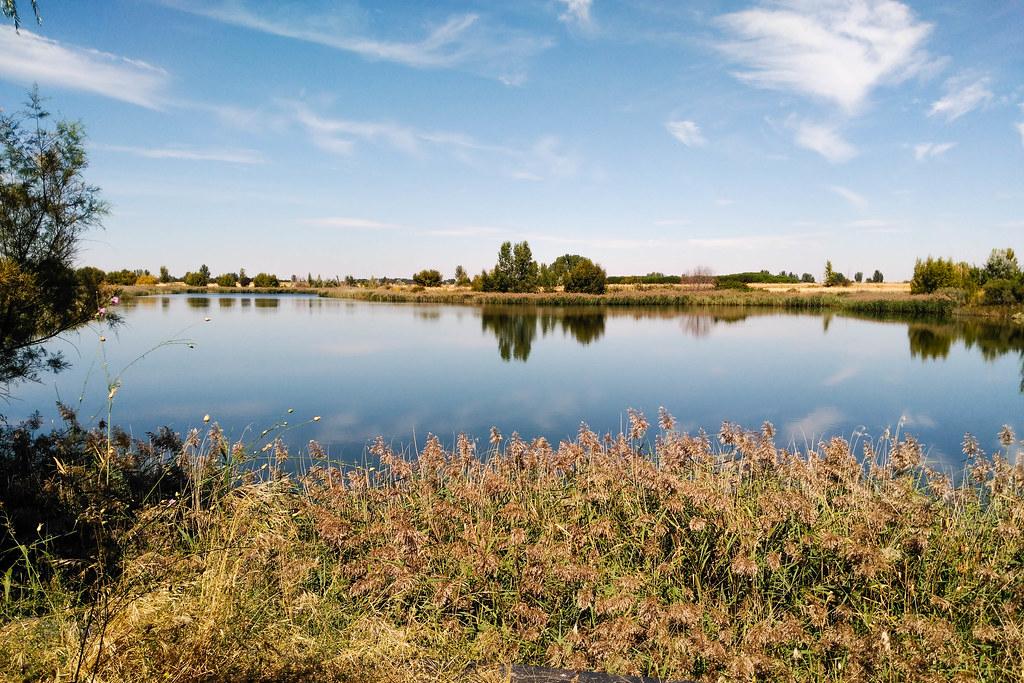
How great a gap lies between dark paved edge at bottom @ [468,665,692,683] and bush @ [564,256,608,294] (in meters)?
57.4

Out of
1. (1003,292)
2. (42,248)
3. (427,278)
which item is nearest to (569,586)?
(42,248)

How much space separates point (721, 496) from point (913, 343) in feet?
81.4

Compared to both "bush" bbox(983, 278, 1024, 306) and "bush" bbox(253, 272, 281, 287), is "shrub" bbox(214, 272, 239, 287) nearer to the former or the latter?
"bush" bbox(253, 272, 281, 287)

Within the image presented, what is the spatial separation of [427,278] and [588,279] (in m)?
28.2

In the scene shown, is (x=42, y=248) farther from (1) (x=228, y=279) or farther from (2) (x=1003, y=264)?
(1) (x=228, y=279)

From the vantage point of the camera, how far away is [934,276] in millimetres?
44781

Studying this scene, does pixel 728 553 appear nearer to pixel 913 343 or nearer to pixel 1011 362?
pixel 1011 362

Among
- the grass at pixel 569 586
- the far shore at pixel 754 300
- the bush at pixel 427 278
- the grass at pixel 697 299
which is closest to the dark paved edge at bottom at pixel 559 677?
the grass at pixel 569 586

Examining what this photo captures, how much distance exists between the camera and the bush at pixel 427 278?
259ft

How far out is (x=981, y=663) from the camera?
274 cm

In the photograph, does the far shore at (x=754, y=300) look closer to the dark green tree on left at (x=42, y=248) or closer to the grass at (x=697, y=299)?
the grass at (x=697, y=299)

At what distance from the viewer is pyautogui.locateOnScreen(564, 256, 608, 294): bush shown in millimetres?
58750

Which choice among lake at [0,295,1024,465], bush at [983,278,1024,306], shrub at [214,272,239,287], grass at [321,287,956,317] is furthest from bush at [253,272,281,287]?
bush at [983,278,1024,306]

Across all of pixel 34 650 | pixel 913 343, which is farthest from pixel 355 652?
pixel 913 343
